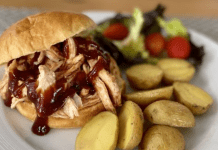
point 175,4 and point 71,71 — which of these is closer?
point 71,71

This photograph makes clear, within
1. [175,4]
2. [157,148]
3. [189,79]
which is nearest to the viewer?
[157,148]

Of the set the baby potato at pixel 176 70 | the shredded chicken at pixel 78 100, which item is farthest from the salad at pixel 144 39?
the shredded chicken at pixel 78 100

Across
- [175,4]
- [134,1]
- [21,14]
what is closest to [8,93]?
[21,14]

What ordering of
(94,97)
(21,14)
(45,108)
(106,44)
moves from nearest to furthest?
(45,108), (94,97), (106,44), (21,14)

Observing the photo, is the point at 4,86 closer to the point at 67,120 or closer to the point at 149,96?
the point at 67,120

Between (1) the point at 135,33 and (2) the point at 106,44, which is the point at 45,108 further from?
(1) the point at 135,33

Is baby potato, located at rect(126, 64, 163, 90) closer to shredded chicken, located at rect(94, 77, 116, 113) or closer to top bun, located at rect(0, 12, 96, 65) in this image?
shredded chicken, located at rect(94, 77, 116, 113)

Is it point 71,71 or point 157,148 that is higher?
point 71,71
